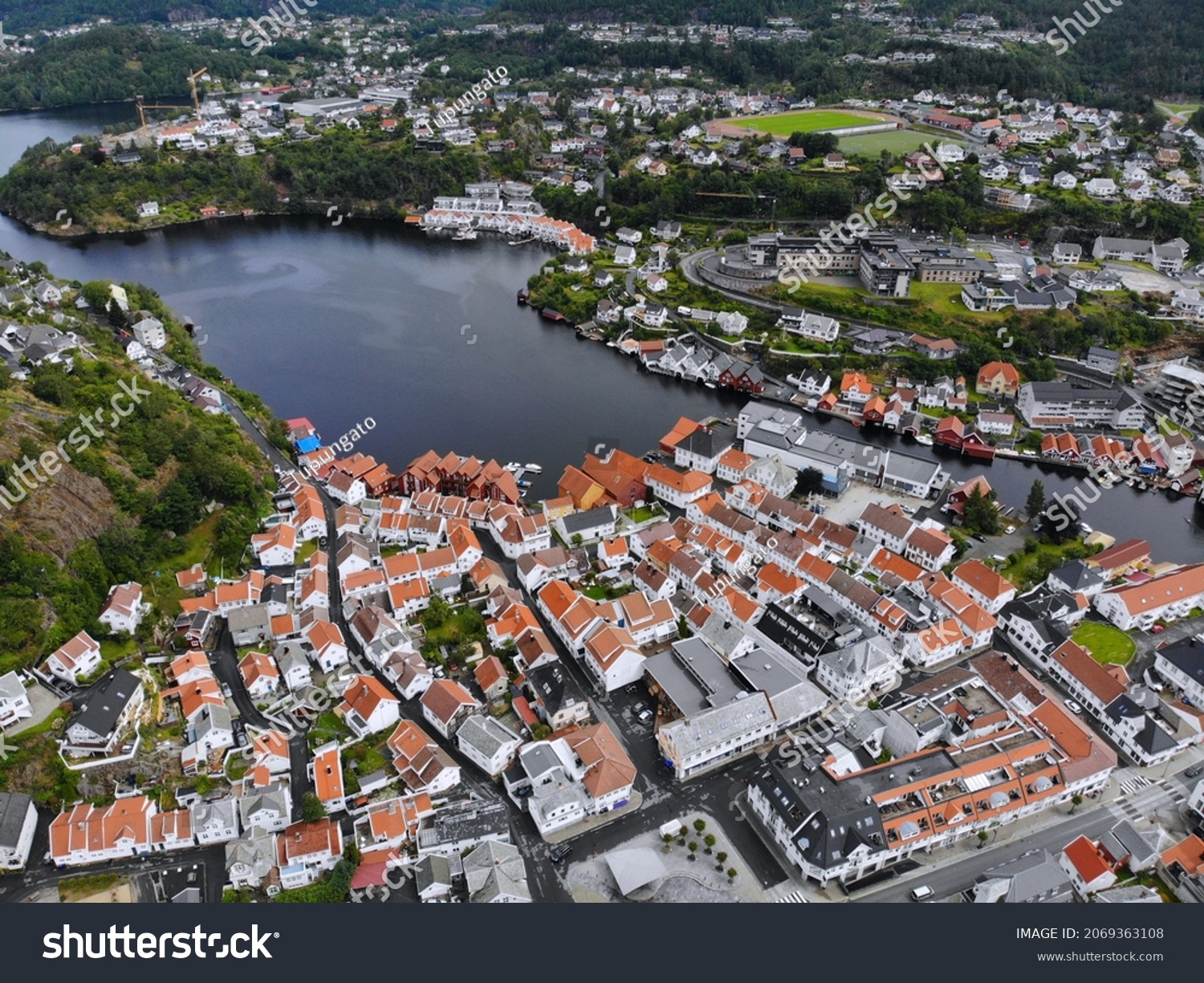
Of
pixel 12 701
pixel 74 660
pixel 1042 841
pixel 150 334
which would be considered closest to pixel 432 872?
pixel 12 701

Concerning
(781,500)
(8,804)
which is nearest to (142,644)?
(8,804)

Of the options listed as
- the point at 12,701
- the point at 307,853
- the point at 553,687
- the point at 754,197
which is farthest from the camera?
the point at 754,197

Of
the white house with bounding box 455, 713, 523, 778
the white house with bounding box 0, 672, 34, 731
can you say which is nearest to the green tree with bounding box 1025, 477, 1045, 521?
the white house with bounding box 455, 713, 523, 778

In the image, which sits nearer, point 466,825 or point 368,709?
point 466,825

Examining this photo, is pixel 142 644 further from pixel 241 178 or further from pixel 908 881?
pixel 241 178

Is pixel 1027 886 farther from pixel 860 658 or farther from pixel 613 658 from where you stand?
pixel 613 658
